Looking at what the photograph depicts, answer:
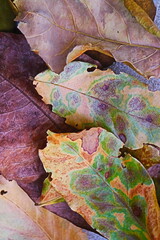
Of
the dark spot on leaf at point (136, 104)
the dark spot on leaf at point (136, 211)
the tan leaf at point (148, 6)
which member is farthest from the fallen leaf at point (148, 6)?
the dark spot on leaf at point (136, 211)

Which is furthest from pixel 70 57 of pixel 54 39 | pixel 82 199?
pixel 82 199

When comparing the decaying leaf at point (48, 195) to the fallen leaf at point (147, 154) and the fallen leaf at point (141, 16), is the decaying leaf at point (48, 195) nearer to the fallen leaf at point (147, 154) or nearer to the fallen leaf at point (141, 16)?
the fallen leaf at point (147, 154)

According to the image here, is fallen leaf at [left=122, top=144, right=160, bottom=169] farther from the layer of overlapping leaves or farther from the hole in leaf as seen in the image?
the hole in leaf

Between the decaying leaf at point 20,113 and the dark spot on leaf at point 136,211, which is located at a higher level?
the decaying leaf at point 20,113

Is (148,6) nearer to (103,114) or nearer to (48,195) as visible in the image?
(103,114)

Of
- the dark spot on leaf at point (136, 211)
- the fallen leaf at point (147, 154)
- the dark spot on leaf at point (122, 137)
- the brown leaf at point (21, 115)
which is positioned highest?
the brown leaf at point (21, 115)

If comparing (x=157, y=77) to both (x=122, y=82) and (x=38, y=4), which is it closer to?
(x=122, y=82)

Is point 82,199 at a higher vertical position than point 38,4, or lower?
lower
